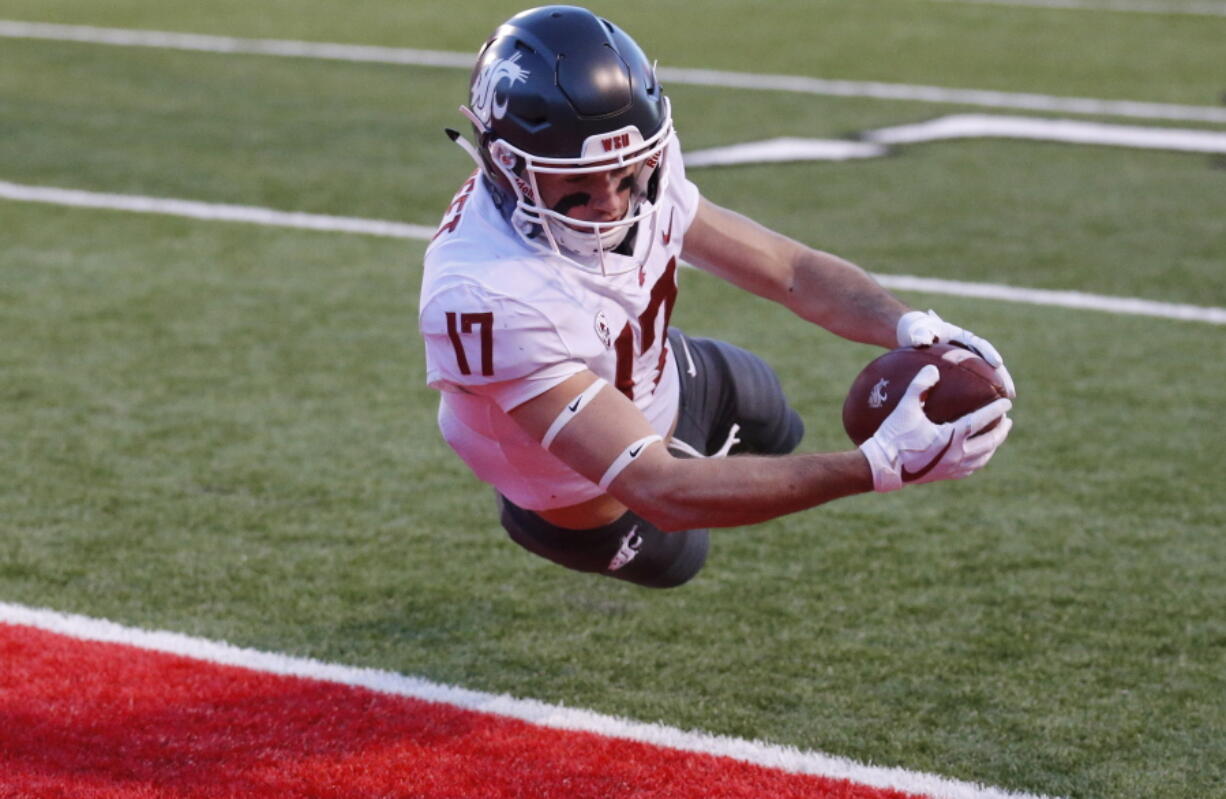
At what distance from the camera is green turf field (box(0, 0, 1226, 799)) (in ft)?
13.7

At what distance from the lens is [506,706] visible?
4066 millimetres

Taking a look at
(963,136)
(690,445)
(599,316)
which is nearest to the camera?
(599,316)

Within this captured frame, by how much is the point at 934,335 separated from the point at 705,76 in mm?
8899

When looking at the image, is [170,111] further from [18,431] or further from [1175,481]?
[1175,481]

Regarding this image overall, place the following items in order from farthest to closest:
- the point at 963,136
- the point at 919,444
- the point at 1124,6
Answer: the point at 1124,6 → the point at 963,136 → the point at 919,444

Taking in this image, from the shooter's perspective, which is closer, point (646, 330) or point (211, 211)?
point (646, 330)

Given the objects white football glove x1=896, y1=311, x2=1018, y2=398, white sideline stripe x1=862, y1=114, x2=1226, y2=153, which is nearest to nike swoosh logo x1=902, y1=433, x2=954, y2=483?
white football glove x1=896, y1=311, x2=1018, y2=398

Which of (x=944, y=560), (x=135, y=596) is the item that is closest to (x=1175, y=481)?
(x=944, y=560)

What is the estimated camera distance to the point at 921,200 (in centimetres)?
876

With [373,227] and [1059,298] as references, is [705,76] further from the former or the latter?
[1059,298]

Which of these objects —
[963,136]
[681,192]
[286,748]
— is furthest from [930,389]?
[963,136]

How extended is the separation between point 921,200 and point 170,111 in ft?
16.2

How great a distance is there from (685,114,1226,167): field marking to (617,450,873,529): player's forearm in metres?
6.44

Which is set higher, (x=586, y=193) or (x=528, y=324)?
Result: (x=586, y=193)
